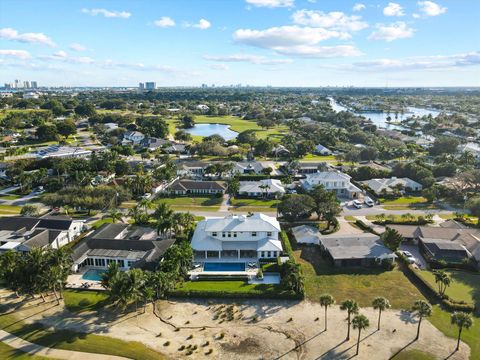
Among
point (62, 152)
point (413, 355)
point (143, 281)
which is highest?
point (62, 152)

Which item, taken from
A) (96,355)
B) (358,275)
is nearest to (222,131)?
(358,275)

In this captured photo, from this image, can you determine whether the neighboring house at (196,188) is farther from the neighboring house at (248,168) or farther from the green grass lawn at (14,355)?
the green grass lawn at (14,355)

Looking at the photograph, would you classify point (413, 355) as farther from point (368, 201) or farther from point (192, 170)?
point (192, 170)

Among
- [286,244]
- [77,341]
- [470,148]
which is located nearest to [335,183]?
[286,244]

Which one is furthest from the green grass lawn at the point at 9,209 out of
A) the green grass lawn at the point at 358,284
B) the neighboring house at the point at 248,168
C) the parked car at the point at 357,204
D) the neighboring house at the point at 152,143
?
the parked car at the point at 357,204

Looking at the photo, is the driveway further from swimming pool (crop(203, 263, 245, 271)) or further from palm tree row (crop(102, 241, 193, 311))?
palm tree row (crop(102, 241, 193, 311))

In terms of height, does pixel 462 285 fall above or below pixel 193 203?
below
